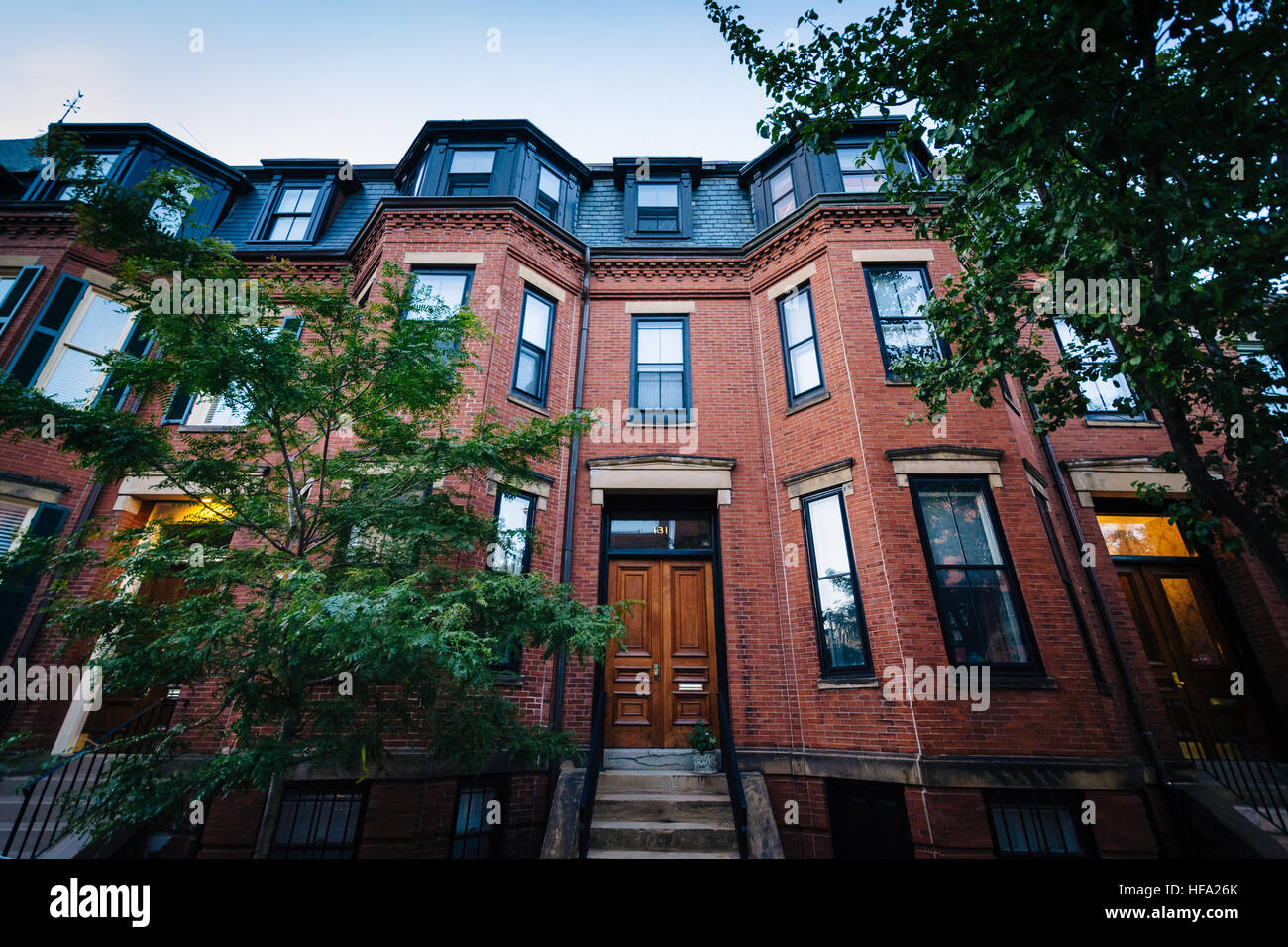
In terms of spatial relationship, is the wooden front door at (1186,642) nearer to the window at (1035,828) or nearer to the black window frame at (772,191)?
the window at (1035,828)

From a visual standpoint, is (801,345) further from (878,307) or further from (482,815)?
(482,815)

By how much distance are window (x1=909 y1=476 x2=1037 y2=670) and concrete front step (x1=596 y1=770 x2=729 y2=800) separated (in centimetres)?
327

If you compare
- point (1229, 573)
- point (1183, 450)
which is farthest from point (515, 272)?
point (1229, 573)

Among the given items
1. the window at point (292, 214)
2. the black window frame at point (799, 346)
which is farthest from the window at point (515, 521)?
the window at point (292, 214)

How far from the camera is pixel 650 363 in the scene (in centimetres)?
965

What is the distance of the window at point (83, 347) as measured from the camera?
8.66 m

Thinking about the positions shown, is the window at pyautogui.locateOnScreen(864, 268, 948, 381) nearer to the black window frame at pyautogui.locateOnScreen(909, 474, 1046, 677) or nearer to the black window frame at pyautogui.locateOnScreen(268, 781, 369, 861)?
the black window frame at pyautogui.locateOnScreen(909, 474, 1046, 677)

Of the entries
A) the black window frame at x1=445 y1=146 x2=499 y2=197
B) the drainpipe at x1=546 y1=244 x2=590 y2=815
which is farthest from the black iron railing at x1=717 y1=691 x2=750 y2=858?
the black window frame at x1=445 y1=146 x2=499 y2=197

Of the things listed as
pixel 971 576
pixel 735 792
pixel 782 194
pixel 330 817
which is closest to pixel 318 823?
pixel 330 817

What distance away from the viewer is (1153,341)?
15.9ft

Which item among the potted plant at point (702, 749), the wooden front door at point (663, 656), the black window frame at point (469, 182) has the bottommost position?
the potted plant at point (702, 749)

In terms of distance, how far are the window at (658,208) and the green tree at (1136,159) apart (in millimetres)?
5513

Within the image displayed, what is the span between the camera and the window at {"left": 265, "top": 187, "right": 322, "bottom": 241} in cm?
1098

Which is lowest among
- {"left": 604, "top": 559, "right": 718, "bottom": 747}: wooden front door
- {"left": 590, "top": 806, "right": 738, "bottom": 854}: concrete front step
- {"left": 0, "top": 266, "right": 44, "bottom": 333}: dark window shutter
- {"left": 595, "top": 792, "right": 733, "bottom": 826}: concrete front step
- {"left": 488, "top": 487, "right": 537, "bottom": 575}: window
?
{"left": 590, "top": 806, "right": 738, "bottom": 854}: concrete front step
